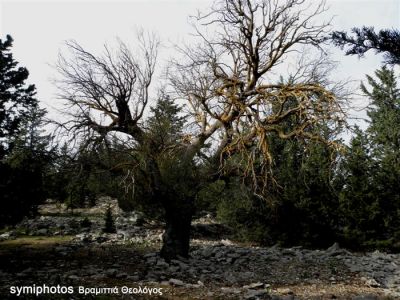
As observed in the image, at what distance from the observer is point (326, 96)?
37.7 feet

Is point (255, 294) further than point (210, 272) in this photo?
No

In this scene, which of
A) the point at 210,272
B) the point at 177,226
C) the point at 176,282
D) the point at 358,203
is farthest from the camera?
the point at 358,203

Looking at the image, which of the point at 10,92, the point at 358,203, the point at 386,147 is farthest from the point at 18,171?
the point at 386,147

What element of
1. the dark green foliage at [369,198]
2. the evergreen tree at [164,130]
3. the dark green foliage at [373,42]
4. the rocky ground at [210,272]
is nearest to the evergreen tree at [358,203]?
the dark green foliage at [369,198]

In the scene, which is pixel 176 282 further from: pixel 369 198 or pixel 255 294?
pixel 369 198

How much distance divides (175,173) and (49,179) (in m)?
5.03

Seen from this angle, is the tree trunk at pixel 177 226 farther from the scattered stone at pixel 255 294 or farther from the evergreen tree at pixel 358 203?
the evergreen tree at pixel 358 203

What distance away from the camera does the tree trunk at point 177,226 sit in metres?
12.7

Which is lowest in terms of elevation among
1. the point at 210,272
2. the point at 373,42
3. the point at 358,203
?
the point at 210,272

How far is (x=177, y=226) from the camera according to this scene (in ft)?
42.2

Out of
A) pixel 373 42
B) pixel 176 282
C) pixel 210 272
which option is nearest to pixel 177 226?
pixel 210 272

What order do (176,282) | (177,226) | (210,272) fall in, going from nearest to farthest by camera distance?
(176,282)
(210,272)
(177,226)

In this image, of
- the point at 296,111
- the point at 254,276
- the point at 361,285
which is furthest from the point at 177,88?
the point at 361,285

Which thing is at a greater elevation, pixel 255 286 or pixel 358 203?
pixel 358 203
